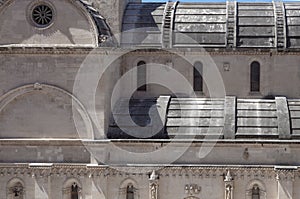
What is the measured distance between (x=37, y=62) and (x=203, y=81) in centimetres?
834

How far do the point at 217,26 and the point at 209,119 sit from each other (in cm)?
557

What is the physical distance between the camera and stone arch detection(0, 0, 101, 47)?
104ft

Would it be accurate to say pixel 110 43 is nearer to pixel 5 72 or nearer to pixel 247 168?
pixel 5 72

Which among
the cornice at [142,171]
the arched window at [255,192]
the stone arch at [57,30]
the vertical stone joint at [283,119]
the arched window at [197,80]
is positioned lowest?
the arched window at [255,192]

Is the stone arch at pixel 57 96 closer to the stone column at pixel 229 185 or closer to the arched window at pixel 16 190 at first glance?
the arched window at pixel 16 190

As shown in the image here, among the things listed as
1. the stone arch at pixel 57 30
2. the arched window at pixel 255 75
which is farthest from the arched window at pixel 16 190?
the arched window at pixel 255 75

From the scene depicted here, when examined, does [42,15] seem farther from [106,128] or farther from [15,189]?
[15,189]

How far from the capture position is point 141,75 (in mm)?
35125

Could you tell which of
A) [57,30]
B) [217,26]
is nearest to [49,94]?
[57,30]

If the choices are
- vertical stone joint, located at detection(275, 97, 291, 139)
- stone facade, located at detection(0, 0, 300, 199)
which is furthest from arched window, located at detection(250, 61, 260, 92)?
vertical stone joint, located at detection(275, 97, 291, 139)

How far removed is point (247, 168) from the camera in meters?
30.8

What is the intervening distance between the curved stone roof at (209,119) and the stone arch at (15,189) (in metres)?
4.63

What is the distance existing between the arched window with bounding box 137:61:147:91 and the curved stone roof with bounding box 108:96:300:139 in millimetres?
1480

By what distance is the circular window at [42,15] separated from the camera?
106 feet
